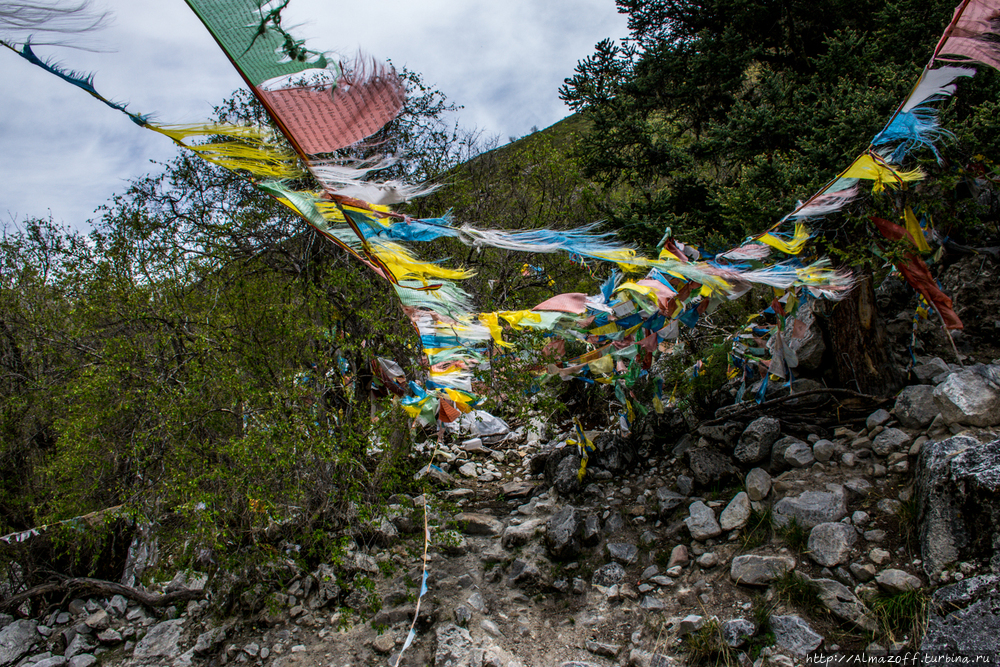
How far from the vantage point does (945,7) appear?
6.58 metres

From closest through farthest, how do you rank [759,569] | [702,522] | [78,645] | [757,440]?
1. [759,569]
2. [702,522]
3. [78,645]
4. [757,440]

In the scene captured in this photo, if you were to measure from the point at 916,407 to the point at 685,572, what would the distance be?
7.15 ft

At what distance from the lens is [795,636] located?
9.64ft

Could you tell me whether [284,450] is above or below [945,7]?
below

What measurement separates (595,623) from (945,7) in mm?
8501

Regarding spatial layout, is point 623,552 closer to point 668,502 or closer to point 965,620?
point 668,502

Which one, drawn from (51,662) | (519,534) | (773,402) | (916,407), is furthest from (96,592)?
(916,407)

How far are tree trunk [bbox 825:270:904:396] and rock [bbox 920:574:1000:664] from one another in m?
2.12

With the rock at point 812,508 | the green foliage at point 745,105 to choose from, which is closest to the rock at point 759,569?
the rock at point 812,508

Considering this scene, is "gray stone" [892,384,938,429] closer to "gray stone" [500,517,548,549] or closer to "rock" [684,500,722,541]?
"rock" [684,500,722,541]

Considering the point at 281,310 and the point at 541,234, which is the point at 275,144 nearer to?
the point at 541,234

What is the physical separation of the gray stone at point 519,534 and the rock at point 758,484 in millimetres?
1840

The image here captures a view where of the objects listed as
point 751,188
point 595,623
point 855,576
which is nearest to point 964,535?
point 855,576

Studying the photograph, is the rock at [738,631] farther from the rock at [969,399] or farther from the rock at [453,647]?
the rock at [969,399]
